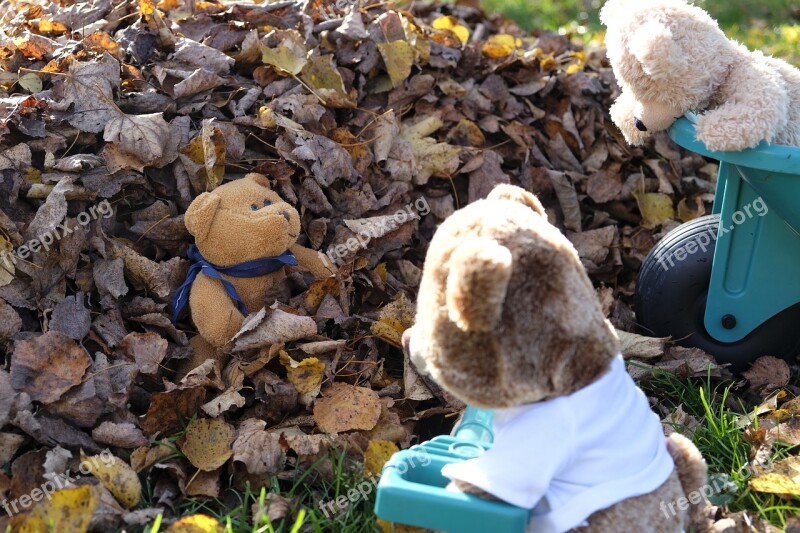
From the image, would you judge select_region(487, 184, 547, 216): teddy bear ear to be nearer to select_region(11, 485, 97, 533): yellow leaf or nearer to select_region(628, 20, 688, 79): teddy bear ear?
select_region(628, 20, 688, 79): teddy bear ear

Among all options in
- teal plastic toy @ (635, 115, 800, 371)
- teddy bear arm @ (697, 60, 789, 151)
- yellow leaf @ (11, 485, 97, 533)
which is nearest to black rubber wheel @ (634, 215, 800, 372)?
teal plastic toy @ (635, 115, 800, 371)

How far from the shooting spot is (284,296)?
267 cm

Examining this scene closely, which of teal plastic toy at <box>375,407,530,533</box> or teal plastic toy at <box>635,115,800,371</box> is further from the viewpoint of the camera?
teal plastic toy at <box>635,115,800,371</box>

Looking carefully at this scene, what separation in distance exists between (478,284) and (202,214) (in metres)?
1.23

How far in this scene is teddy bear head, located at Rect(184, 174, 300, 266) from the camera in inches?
96.4

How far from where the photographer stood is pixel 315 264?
272 centimetres

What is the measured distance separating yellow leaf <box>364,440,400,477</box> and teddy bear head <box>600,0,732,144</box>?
4.23ft

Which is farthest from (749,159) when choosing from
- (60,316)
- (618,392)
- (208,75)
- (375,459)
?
(60,316)

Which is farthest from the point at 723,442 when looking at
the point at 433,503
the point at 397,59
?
the point at 397,59

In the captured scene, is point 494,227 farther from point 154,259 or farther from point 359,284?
point 154,259

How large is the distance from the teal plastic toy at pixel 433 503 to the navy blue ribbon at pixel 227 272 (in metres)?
0.96

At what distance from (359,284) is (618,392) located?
51.9 inches

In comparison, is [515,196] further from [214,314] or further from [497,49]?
[497,49]

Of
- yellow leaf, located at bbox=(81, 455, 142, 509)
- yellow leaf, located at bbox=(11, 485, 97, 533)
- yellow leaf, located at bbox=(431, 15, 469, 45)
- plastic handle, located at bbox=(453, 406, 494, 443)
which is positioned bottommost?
yellow leaf, located at bbox=(81, 455, 142, 509)
